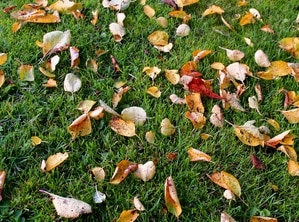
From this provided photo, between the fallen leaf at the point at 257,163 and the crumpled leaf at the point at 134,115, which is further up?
the crumpled leaf at the point at 134,115

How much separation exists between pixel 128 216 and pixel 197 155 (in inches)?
16.9

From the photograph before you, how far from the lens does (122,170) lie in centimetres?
188

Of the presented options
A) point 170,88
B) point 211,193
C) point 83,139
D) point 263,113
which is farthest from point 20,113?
point 263,113

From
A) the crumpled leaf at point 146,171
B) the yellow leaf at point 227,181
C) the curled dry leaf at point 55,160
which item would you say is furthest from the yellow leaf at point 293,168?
the curled dry leaf at point 55,160

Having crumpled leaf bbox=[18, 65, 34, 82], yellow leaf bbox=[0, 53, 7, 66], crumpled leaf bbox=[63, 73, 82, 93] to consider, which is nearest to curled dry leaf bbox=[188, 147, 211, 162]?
crumpled leaf bbox=[63, 73, 82, 93]

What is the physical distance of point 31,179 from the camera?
1.84m

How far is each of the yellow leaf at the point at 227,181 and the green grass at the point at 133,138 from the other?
30 mm

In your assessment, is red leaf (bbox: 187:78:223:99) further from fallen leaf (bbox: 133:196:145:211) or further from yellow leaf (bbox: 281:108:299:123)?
fallen leaf (bbox: 133:196:145:211)

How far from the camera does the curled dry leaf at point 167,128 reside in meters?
2.07

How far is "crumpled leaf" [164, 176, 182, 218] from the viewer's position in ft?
5.77

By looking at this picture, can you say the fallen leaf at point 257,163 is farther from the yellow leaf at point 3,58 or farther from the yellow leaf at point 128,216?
the yellow leaf at point 3,58

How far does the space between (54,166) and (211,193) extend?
0.66 metres

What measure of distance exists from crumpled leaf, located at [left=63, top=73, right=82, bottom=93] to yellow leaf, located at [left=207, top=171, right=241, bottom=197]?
2.63 feet

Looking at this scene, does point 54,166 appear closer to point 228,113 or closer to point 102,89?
point 102,89
